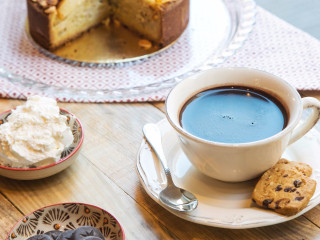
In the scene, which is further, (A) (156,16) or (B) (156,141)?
(A) (156,16)

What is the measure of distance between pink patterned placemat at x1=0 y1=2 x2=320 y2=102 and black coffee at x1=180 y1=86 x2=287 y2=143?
39cm

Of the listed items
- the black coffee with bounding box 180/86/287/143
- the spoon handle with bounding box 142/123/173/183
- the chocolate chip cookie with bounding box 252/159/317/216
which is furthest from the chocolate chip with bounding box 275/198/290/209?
the spoon handle with bounding box 142/123/173/183

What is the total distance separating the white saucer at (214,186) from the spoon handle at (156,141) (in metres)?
0.01

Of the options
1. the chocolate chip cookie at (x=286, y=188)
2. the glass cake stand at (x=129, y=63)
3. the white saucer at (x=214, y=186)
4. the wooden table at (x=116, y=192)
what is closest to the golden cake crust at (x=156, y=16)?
the glass cake stand at (x=129, y=63)

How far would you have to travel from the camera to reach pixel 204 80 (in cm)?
128

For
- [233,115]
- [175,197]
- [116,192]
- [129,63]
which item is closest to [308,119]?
[233,115]

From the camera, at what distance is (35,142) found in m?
1.24

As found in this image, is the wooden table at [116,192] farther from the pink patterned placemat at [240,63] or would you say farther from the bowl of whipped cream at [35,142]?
the pink patterned placemat at [240,63]

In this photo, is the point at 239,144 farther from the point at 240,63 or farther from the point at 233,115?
the point at 240,63

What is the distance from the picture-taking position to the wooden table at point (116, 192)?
1.16 metres

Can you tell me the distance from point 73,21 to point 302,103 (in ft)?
3.72

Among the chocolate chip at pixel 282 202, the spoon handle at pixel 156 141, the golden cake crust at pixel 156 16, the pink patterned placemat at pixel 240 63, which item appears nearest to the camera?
the chocolate chip at pixel 282 202

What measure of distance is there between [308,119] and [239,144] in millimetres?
220

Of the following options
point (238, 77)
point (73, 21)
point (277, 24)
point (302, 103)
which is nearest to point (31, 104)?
point (238, 77)
